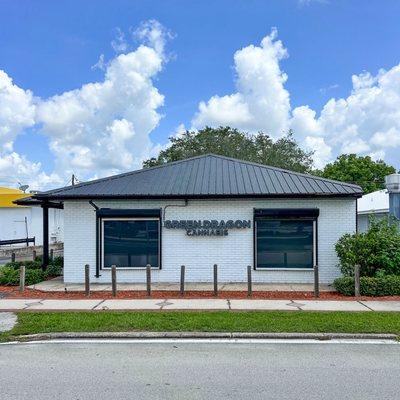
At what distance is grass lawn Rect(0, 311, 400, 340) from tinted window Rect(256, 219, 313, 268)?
4985 mm

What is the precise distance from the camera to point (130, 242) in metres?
15.4

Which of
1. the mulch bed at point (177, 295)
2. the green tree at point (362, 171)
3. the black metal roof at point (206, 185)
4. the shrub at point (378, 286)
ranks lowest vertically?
the mulch bed at point (177, 295)

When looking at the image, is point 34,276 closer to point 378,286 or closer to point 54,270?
point 54,270

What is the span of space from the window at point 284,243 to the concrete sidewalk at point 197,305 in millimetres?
3463

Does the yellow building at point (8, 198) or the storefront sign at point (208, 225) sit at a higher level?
the yellow building at point (8, 198)

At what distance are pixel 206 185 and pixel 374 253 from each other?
5.78 m

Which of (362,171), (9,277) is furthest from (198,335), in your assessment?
(362,171)

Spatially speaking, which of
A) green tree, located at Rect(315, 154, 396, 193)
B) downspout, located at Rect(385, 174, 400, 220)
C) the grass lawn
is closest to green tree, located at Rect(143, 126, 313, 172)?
green tree, located at Rect(315, 154, 396, 193)

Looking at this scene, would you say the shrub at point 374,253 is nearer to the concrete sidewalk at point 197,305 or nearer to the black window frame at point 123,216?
the concrete sidewalk at point 197,305

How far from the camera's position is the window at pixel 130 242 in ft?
50.2

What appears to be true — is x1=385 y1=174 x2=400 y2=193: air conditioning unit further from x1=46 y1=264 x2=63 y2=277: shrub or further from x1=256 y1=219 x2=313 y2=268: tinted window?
x1=46 y1=264 x2=63 y2=277: shrub

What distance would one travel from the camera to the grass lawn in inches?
341

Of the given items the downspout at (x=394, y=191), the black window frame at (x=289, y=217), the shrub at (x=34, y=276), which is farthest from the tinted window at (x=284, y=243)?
the shrub at (x=34, y=276)

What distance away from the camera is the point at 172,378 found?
6207 millimetres
